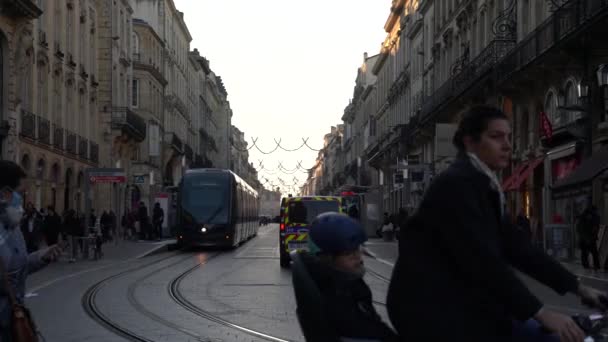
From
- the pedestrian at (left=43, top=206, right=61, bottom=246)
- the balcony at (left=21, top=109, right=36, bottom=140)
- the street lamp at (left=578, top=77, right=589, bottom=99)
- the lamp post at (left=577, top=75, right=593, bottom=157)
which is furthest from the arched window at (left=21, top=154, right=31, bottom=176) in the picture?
the street lamp at (left=578, top=77, right=589, bottom=99)

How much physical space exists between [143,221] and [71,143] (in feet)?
15.0

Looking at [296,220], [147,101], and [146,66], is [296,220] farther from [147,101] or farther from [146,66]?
[147,101]

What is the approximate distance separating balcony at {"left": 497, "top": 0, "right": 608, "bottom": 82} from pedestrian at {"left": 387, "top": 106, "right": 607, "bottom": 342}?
66.5 feet

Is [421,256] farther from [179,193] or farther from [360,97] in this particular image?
[360,97]

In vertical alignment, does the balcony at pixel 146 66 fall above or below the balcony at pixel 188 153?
above

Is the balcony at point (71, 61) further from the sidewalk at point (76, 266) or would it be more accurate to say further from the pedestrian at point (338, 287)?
the pedestrian at point (338, 287)

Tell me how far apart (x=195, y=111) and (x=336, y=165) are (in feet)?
182

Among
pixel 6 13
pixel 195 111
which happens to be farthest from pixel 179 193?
pixel 195 111

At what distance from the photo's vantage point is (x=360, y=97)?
11562 centimetres

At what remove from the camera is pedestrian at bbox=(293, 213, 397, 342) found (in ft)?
14.5

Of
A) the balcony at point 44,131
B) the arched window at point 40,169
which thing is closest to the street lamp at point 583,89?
the balcony at point 44,131

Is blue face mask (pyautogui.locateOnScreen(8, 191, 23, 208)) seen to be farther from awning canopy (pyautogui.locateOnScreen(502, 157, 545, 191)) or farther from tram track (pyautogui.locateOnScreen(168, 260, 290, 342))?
awning canopy (pyautogui.locateOnScreen(502, 157, 545, 191))

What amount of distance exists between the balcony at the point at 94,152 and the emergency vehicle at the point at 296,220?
1003 inches

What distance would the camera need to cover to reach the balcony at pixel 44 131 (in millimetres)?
40500
